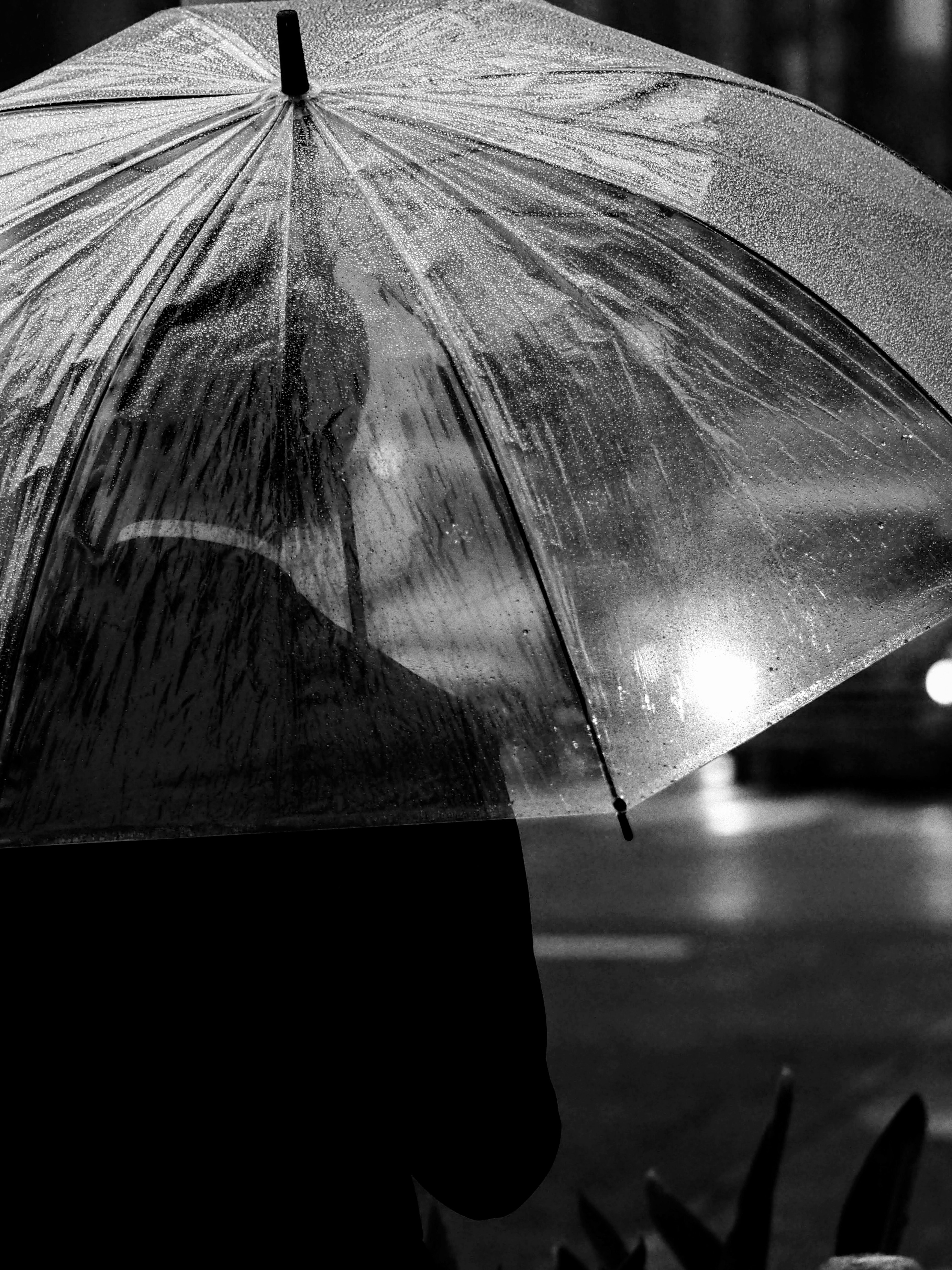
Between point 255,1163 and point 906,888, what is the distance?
8722 millimetres

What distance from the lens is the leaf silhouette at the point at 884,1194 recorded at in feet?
8.96

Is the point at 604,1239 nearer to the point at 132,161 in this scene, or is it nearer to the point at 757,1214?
the point at 757,1214

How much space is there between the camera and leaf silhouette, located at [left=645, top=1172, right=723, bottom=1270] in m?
2.86

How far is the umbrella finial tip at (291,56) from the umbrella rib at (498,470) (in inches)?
1.2

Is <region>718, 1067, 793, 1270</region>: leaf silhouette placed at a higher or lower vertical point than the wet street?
higher

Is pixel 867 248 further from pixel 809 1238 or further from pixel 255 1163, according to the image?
pixel 809 1238

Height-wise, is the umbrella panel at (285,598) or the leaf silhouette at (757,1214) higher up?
the umbrella panel at (285,598)

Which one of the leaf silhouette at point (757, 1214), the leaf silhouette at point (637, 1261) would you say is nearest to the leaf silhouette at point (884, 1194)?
the leaf silhouette at point (757, 1214)

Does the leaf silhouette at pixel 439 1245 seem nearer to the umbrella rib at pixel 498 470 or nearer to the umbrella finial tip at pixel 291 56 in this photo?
the umbrella rib at pixel 498 470

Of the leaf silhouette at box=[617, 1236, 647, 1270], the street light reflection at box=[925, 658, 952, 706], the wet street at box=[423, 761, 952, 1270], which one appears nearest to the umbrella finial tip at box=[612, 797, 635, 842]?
the leaf silhouette at box=[617, 1236, 647, 1270]

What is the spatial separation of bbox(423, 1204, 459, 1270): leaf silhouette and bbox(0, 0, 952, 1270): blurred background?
120 cm

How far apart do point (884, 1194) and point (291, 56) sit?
2.14 meters

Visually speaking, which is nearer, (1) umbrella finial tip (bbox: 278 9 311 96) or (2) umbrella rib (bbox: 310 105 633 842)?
(2) umbrella rib (bbox: 310 105 633 842)

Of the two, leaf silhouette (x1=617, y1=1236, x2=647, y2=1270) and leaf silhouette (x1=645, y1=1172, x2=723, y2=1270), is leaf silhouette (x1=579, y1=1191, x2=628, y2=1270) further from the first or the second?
leaf silhouette (x1=617, y1=1236, x2=647, y2=1270)
